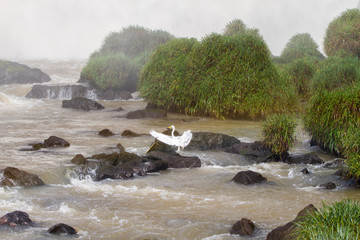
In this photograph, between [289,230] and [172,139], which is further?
[172,139]

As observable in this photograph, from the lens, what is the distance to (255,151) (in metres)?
15.6

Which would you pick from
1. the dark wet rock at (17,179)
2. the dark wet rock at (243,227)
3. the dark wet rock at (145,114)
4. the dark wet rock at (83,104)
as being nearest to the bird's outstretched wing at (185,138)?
the dark wet rock at (17,179)

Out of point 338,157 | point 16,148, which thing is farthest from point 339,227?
point 16,148

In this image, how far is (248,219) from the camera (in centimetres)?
932

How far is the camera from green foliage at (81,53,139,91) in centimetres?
3469

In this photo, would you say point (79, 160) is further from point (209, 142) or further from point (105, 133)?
point (105, 133)

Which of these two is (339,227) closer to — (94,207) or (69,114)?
(94,207)

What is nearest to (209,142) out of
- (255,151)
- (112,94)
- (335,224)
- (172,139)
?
(255,151)

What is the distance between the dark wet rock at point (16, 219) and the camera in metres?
9.32

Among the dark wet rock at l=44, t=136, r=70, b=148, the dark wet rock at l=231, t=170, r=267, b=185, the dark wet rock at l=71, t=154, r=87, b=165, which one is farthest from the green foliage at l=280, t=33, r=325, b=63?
the dark wet rock at l=71, t=154, r=87, b=165

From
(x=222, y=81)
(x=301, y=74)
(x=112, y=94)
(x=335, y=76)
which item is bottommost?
(x=112, y=94)

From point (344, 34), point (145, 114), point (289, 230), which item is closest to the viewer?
point (289, 230)

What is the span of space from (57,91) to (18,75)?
6.52m

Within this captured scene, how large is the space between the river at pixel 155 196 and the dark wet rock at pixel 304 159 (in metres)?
0.31
